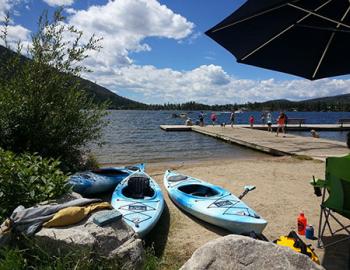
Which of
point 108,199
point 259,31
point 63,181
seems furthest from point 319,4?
point 108,199

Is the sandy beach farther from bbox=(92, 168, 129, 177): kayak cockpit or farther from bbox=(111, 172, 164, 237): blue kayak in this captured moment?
bbox=(92, 168, 129, 177): kayak cockpit

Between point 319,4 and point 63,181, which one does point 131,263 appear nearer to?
point 63,181

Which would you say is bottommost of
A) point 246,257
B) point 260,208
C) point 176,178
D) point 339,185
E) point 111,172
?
point 260,208

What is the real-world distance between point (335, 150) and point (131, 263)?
1458cm

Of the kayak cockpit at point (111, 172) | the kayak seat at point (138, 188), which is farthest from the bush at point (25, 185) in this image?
the kayak cockpit at point (111, 172)

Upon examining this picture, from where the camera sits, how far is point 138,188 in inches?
286

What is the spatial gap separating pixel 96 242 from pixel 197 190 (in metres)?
4.34

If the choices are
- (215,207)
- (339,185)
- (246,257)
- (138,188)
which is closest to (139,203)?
(138,188)

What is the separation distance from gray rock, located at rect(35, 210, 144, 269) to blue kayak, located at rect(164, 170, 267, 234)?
2414mm

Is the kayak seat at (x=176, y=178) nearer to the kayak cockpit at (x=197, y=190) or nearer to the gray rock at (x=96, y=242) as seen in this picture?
the kayak cockpit at (x=197, y=190)

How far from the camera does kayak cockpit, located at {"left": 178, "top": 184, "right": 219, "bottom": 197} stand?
743 centimetres

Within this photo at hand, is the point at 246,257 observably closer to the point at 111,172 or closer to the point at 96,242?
the point at 96,242

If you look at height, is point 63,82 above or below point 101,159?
above

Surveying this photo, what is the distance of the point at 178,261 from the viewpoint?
4.70 metres
